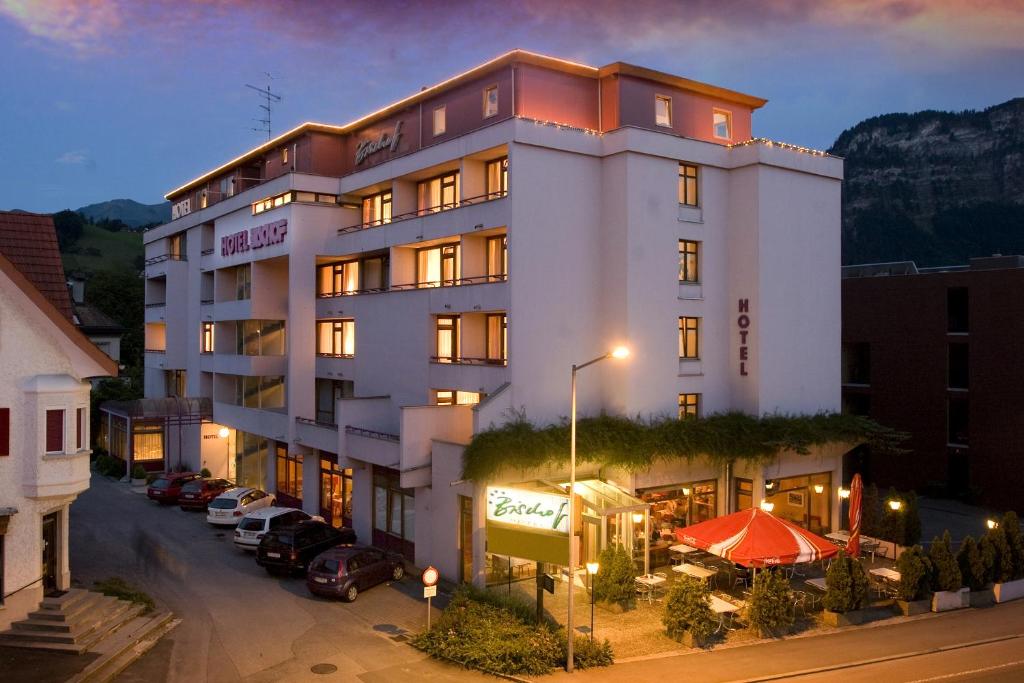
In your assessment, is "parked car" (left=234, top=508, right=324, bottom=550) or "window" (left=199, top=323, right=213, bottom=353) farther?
"window" (left=199, top=323, right=213, bottom=353)

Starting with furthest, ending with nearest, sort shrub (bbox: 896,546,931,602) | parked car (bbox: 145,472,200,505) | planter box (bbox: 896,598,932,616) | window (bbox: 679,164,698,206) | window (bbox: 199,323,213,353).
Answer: window (bbox: 199,323,213,353), parked car (bbox: 145,472,200,505), window (bbox: 679,164,698,206), planter box (bbox: 896,598,932,616), shrub (bbox: 896,546,931,602)

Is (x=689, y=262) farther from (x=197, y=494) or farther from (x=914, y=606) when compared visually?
(x=197, y=494)

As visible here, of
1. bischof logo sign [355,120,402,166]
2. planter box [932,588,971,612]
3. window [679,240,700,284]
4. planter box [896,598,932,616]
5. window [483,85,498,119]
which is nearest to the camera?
planter box [896,598,932,616]

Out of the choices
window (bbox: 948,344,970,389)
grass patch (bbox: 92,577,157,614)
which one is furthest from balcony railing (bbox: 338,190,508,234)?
window (bbox: 948,344,970,389)

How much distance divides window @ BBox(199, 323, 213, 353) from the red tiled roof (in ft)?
68.7

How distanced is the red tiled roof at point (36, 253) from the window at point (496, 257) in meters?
14.0

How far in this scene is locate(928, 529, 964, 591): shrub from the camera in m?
24.3

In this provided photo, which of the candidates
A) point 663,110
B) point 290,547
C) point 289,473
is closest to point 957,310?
point 663,110

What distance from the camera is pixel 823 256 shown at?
33.4 metres

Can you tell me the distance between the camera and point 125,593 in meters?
23.7

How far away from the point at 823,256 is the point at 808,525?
11235 millimetres

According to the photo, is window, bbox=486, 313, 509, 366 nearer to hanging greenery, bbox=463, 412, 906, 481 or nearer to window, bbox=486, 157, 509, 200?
hanging greenery, bbox=463, 412, 906, 481

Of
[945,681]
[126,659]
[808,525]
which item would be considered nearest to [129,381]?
[126,659]

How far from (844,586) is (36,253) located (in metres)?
26.2
